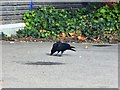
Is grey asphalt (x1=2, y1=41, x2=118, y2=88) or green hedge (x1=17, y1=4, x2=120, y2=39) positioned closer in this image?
grey asphalt (x1=2, y1=41, x2=118, y2=88)

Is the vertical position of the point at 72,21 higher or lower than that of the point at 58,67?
higher

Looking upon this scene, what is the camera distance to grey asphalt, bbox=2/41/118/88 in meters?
9.50

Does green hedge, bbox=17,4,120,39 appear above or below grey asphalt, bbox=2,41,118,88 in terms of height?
above

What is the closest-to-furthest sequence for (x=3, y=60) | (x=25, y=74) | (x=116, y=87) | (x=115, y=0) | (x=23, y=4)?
(x=116, y=87), (x=25, y=74), (x=3, y=60), (x=23, y=4), (x=115, y=0)

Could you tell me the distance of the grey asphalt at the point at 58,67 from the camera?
9.50 metres

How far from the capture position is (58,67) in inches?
440

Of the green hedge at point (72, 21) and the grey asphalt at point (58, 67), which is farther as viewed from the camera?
the green hedge at point (72, 21)

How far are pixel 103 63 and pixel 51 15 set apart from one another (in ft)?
22.0

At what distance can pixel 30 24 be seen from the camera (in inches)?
701

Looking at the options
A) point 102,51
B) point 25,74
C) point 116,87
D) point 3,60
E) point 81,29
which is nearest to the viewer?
point 116,87

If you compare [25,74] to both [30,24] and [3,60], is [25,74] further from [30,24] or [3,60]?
[30,24]

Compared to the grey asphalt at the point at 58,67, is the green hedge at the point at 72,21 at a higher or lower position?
higher

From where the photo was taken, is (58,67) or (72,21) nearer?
(58,67)

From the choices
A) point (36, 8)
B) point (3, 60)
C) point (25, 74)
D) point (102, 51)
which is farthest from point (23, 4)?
point (25, 74)
